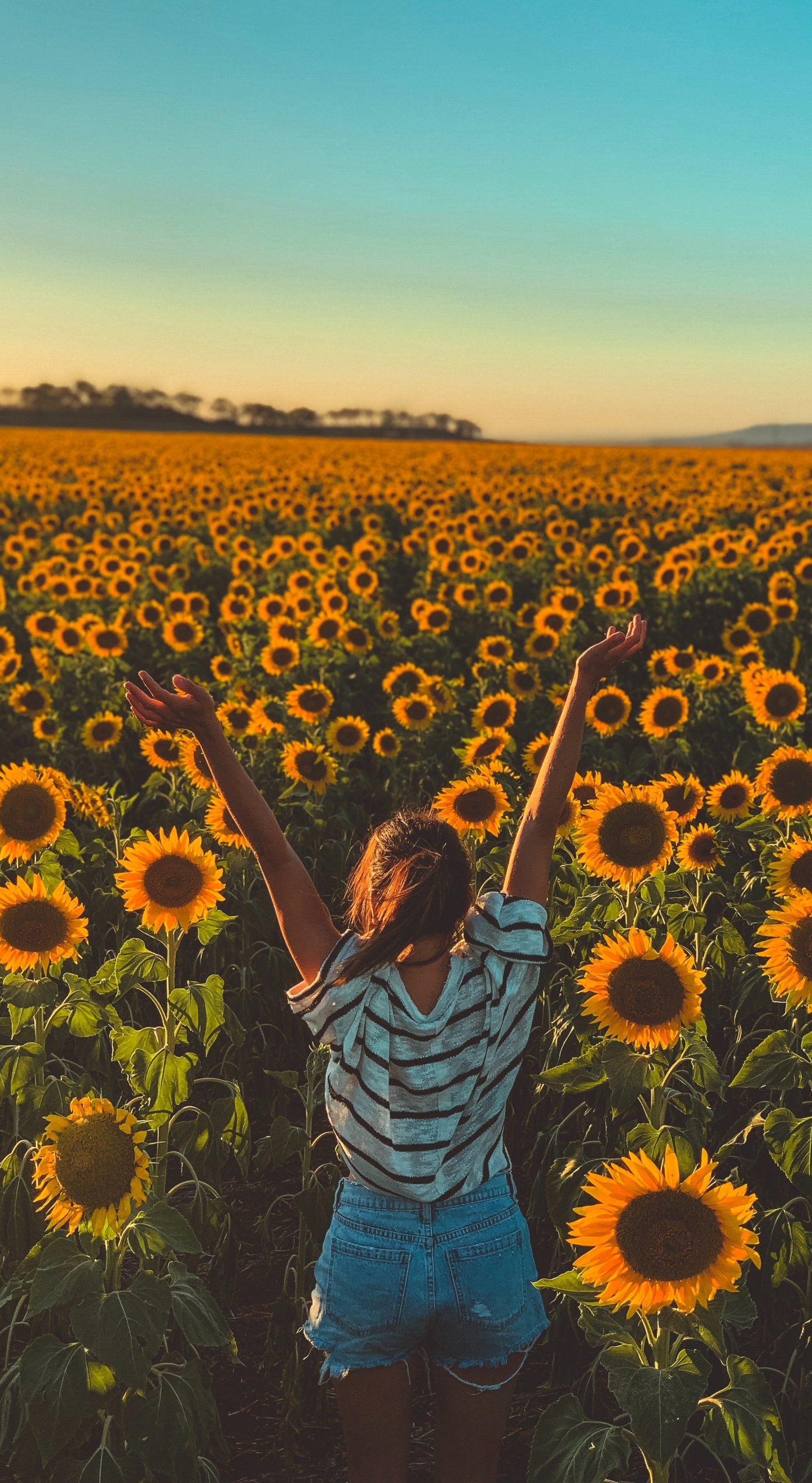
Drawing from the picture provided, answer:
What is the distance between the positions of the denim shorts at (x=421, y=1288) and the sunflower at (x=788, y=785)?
105 inches

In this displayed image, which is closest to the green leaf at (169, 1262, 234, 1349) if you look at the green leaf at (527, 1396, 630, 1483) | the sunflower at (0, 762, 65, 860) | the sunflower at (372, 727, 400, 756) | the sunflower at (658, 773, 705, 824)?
the green leaf at (527, 1396, 630, 1483)

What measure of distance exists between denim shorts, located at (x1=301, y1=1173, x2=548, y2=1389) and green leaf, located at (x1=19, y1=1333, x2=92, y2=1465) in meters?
0.58

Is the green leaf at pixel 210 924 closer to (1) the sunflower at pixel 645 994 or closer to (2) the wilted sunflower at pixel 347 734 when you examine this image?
(1) the sunflower at pixel 645 994

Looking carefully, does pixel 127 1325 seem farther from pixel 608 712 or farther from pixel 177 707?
pixel 608 712

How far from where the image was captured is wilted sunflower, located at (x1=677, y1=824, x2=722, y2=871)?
447cm

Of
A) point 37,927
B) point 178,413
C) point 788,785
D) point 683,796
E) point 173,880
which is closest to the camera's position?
point 37,927

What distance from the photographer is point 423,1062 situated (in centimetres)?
257

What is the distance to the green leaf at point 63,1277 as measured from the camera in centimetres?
276

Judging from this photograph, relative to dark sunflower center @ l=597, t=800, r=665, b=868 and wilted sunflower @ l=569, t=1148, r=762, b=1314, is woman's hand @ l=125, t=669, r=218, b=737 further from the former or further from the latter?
dark sunflower center @ l=597, t=800, r=665, b=868

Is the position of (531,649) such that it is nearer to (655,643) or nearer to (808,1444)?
(655,643)

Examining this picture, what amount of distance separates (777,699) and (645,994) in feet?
14.7

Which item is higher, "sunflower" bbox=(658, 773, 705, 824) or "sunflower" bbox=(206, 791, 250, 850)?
"sunflower" bbox=(658, 773, 705, 824)

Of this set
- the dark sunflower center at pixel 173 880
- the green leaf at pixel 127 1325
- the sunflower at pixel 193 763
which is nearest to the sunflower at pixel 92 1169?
the green leaf at pixel 127 1325

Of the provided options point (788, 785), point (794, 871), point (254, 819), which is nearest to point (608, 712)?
point (788, 785)
